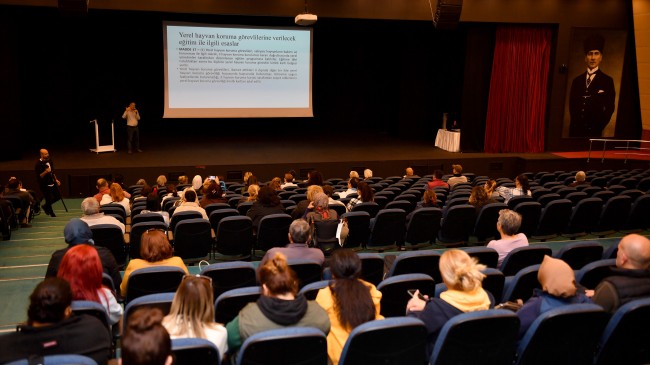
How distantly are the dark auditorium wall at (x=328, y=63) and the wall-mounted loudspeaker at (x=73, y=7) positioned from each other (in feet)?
7.06

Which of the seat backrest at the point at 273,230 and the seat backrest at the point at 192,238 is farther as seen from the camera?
the seat backrest at the point at 273,230

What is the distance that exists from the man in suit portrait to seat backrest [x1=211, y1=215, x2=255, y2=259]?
1258 centimetres

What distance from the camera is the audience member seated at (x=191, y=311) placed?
290 cm

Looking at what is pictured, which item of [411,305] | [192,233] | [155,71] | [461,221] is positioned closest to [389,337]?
[411,305]

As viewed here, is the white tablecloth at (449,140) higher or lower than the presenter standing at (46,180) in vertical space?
higher

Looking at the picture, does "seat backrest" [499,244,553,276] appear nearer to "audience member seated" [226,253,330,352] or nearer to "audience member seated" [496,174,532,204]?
"audience member seated" [226,253,330,352]

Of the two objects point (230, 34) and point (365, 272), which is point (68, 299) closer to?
point (365, 272)

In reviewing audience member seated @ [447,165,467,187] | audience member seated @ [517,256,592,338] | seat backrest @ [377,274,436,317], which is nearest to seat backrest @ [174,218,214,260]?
seat backrest @ [377,274,436,317]

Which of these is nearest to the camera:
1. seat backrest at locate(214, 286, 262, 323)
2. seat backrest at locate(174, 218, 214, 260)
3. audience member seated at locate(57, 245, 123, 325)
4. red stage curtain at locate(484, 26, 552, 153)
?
audience member seated at locate(57, 245, 123, 325)

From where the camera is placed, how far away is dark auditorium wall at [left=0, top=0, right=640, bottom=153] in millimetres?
13633

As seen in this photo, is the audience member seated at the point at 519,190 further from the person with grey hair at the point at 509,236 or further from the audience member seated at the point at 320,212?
the audience member seated at the point at 320,212

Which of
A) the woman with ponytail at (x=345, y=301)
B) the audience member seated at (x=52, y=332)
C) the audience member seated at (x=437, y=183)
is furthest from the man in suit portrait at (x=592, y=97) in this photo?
Result: the audience member seated at (x=52, y=332)

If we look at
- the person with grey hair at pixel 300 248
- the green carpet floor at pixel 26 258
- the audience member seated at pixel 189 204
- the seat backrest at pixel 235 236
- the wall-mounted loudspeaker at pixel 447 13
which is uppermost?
Answer: the wall-mounted loudspeaker at pixel 447 13

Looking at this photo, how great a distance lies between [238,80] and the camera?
14.8 m
